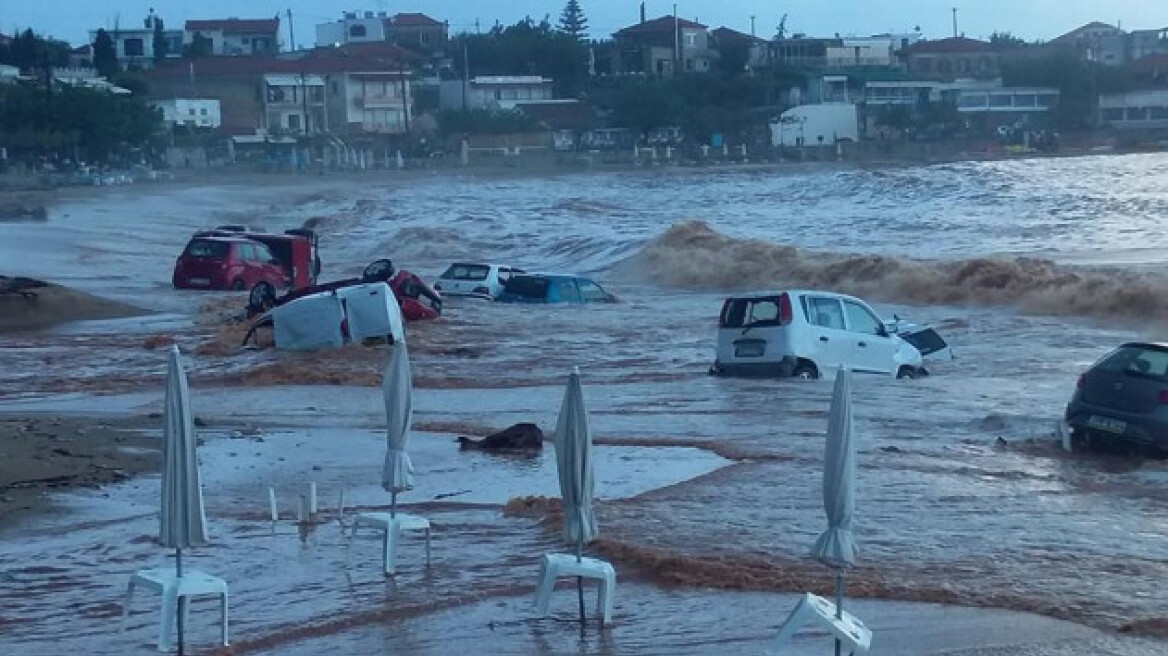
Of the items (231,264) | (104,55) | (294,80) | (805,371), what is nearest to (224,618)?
(805,371)

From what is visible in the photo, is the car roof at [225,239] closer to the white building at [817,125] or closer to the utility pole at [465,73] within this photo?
the white building at [817,125]

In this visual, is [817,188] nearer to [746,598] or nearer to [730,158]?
[730,158]

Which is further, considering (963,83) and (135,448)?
(963,83)

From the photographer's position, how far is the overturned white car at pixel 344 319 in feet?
93.4

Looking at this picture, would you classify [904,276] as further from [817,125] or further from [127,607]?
[817,125]

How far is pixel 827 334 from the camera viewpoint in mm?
24875

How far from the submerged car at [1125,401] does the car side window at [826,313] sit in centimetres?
611

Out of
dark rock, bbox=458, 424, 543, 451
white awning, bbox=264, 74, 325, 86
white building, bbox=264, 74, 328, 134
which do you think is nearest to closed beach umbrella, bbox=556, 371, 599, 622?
dark rock, bbox=458, 424, 543, 451

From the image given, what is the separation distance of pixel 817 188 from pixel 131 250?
5084 cm

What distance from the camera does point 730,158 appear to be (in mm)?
145750

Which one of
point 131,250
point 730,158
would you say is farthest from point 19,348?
point 730,158

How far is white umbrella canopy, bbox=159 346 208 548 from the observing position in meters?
9.72

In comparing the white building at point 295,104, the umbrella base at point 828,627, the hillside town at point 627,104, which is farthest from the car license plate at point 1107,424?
the white building at point 295,104

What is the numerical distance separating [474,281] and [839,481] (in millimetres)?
33527
